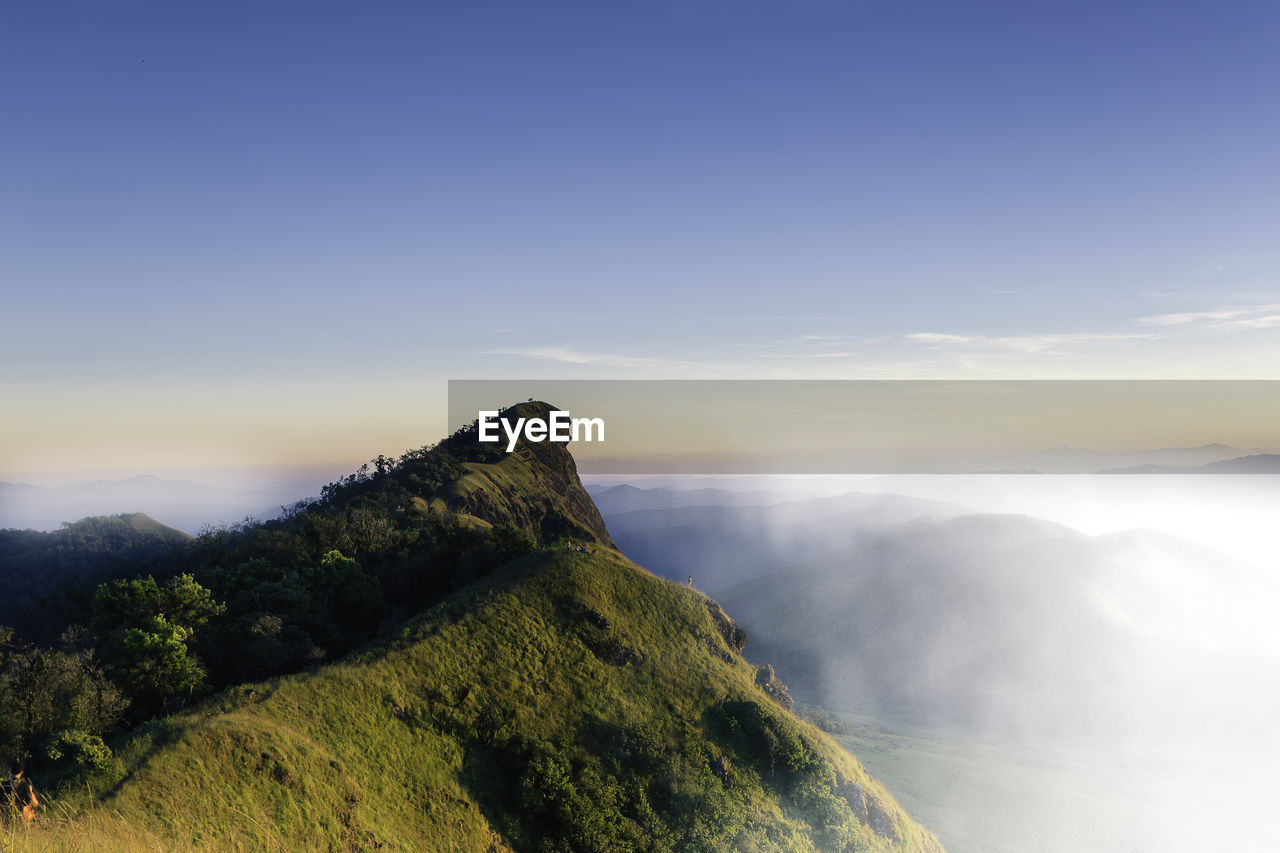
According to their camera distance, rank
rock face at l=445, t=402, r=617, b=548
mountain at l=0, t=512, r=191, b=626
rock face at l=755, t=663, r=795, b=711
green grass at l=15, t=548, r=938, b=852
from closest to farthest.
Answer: green grass at l=15, t=548, r=938, b=852, rock face at l=755, t=663, r=795, b=711, mountain at l=0, t=512, r=191, b=626, rock face at l=445, t=402, r=617, b=548

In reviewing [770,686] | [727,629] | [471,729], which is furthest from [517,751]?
[727,629]

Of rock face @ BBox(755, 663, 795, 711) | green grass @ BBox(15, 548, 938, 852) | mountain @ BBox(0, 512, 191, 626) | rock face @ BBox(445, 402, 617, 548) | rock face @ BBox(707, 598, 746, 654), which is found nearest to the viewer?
green grass @ BBox(15, 548, 938, 852)

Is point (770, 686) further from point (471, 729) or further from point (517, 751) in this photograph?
point (471, 729)

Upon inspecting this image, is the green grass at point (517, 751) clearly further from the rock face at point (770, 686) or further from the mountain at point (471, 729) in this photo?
the rock face at point (770, 686)

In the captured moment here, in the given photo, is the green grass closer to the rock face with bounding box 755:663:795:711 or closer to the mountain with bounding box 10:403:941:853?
the mountain with bounding box 10:403:941:853

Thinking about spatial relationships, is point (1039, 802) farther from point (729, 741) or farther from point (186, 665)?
point (186, 665)

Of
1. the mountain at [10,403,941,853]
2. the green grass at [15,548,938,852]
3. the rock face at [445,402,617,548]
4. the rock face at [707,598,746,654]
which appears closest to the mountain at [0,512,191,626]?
the mountain at [10,403,941,853]
